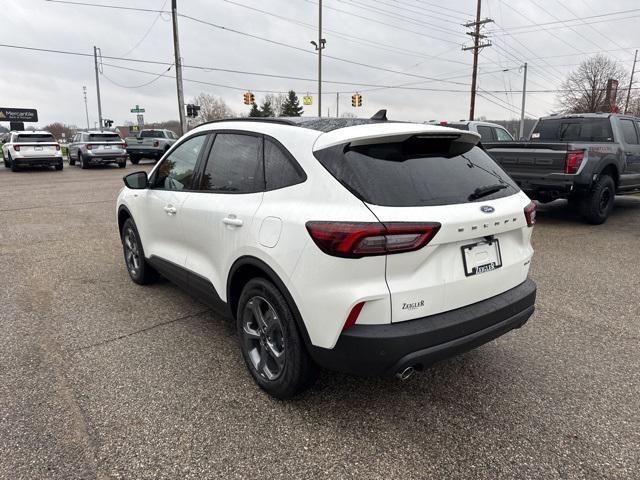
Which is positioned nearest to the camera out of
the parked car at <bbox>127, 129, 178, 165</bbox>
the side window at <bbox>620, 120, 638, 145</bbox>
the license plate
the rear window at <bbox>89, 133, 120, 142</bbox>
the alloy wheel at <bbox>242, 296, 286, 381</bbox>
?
the license plate

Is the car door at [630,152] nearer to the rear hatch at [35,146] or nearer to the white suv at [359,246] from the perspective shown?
the white suv at [359,246]

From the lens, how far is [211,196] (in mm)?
3264

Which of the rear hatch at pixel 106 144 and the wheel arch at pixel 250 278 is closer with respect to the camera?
the wheel arch at pixel 250 278

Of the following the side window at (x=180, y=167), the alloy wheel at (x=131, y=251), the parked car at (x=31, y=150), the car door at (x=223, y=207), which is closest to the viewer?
the car door at (x=223, y=207)

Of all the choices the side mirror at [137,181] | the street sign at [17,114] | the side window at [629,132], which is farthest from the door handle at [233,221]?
the street sign at [17,114]

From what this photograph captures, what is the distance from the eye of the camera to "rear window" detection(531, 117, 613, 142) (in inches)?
335

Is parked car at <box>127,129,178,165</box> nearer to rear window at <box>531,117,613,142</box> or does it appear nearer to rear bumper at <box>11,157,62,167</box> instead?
rear bumper at <box>11,157,62,167</box>

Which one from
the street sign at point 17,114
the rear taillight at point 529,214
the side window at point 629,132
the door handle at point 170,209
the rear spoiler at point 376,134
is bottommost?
the door handle at point 170,209

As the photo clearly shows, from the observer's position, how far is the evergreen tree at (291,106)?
66.0 m

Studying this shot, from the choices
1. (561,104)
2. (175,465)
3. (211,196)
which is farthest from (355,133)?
(561,104)

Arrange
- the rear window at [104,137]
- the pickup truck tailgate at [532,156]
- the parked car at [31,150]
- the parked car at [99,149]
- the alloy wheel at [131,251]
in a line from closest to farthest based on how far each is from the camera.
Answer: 1. the alloy wheel at [131,251]
2. the pickup truck tailgate at [532,156]
3. the parked car at [31,150]
4. the parked car at [99,149]
5. the rear window at [104,137]

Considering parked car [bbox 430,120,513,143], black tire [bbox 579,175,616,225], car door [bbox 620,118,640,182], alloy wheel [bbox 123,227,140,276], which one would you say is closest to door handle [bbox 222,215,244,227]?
alloy wheel [bbox 123,227,140,276]

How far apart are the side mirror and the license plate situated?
10.2 feet

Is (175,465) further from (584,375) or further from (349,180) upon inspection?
(584,375)
